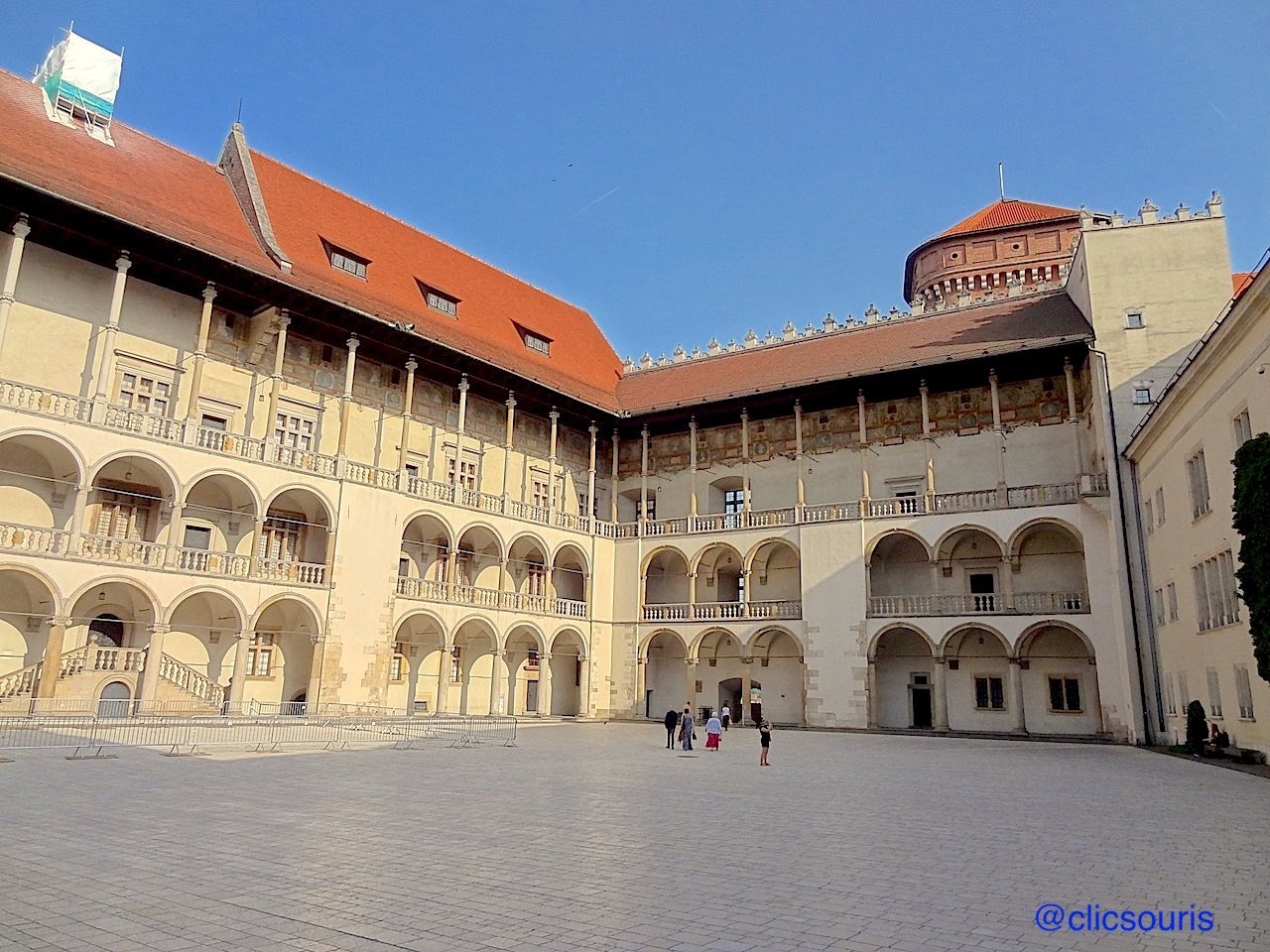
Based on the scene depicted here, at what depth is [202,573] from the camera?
66.8 feet

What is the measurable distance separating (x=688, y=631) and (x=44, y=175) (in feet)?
70.2

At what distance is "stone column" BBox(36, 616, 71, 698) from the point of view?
1758 cm

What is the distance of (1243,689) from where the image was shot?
51.3 feet

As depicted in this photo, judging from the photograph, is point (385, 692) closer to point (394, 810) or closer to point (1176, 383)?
point (394, 810)

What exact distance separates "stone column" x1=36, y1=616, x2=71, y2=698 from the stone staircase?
0.42ft

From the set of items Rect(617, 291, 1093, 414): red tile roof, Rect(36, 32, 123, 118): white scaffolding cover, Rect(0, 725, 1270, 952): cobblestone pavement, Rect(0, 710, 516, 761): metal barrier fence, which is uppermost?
Rect(36, 32, 123, 118): white scaffolding cover

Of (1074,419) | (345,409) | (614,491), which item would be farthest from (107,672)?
(1074,419)

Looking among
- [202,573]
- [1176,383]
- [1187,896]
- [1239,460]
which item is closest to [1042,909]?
[1187,896]

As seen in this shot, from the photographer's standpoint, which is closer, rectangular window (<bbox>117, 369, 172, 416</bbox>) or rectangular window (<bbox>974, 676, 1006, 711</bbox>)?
rectangular window (<bbox>117, 369, 172, 416</bbox>)

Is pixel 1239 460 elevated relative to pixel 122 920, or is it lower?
elevated

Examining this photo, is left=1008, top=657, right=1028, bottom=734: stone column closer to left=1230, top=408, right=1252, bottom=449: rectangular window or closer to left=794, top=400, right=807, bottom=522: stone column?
left=794, top=400, right=807, bottom=522: stone column

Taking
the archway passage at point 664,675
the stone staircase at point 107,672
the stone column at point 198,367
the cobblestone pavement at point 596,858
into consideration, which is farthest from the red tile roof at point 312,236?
the cobblestone pavement at point 596,858

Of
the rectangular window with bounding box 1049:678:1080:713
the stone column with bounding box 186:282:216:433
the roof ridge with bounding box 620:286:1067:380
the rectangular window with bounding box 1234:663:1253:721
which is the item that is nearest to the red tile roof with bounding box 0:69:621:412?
the stone column with bounding box 186:282:216:433

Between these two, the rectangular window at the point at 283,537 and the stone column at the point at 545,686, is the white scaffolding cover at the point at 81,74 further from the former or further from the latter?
the stone column at the point at 545,686
